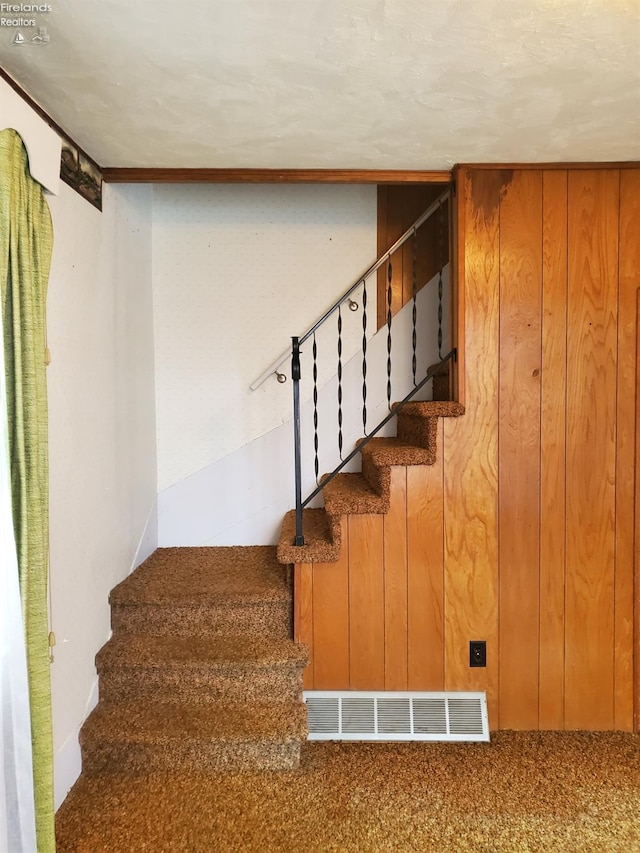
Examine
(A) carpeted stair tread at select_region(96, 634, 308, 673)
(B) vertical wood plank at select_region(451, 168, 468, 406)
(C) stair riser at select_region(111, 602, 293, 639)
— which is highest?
(B) vertical wood plank at select_region(451, 168, 468, 406)

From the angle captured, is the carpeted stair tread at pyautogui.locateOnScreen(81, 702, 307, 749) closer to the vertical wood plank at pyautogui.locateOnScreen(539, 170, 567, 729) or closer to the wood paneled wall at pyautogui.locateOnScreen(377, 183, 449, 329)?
the vertical wood plank at pyautogui.locateOnScreen(539, 170, 567, 729)

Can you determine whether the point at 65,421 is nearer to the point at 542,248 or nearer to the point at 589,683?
the point at 542,248

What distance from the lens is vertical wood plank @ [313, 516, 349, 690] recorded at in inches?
91.3

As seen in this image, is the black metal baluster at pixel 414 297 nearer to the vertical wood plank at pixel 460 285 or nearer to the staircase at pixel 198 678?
the vertical wood plank at pixel 460 285

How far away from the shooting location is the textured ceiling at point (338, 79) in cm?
131

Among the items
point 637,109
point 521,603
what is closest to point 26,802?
point 521,603

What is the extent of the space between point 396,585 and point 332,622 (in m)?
0.35

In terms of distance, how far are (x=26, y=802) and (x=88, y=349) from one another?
1.61 m

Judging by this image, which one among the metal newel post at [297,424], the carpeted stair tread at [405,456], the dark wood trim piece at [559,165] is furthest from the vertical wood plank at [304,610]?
the dark wood trim piece at [559,165]

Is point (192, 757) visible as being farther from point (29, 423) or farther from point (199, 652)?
point (29, 423)

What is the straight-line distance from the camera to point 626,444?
7.49 feet

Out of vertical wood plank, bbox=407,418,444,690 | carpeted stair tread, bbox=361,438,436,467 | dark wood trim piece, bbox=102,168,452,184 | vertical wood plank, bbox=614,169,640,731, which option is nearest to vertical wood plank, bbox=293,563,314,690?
vertical wood plank, bbox=407,418,444,690

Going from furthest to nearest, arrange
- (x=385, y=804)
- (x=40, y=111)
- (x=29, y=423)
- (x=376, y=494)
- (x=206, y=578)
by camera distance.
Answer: (x=206, y=578)
(x=376, y=494)
(x=385, y=804)
(x=40, y=111)
(x=29, y=423)

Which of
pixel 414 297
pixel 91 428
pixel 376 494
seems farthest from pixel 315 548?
pixel 414 297
